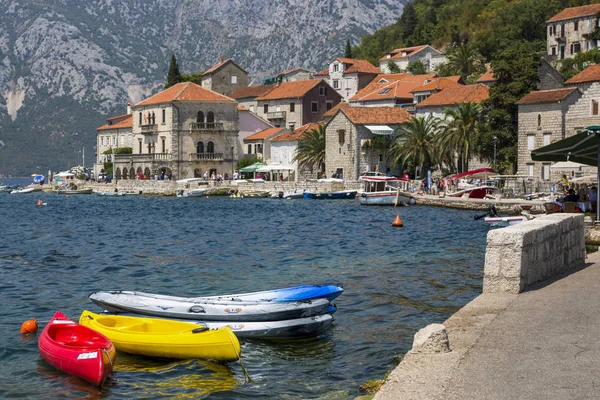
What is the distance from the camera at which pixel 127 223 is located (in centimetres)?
4931

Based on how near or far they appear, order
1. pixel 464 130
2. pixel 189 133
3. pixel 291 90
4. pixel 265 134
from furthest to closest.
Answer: pixel 291 90 → pixel 265 134 → pixel 189 133 → pixel 464 130

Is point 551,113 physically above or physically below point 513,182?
above

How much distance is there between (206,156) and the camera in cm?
9269

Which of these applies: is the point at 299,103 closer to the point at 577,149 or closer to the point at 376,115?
the point at 376,115

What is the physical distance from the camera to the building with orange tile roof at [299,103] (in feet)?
324

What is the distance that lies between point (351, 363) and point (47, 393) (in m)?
4.84

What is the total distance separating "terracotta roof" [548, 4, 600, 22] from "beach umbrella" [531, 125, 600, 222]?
208 ft

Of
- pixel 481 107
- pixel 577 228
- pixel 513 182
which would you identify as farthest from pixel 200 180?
pixel 577 228

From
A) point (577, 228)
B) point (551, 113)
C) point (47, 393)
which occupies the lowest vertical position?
point (47, 393)

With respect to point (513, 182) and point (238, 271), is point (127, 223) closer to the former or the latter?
point (238, 271)

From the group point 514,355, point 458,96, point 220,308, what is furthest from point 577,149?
point 458,96

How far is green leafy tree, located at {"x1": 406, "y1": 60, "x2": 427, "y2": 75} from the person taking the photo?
4186 inches

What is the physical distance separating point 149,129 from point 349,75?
27744 millimetres

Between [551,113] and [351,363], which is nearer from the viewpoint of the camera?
[351,363]
